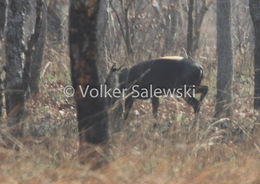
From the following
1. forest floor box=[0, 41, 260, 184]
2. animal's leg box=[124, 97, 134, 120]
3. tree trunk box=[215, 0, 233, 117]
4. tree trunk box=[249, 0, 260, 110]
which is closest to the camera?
forest floor box=[0, 41, 260, 184]

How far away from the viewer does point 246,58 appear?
13203 millimetres

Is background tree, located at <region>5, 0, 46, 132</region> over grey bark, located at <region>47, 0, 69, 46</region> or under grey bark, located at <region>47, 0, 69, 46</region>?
under

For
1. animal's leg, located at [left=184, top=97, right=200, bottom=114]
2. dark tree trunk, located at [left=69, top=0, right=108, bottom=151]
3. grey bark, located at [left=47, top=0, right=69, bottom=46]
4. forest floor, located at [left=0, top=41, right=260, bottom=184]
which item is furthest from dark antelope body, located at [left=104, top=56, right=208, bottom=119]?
grey bark, located at [left=47, top=0, right=69, bottom=46]

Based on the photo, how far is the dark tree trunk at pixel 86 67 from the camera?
4695mm

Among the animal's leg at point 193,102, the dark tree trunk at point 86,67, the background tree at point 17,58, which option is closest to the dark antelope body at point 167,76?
the animal's leg at point 193,102

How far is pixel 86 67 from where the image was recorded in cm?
479

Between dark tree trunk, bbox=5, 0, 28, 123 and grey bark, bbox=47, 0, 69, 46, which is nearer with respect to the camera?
dark tree trunk, bbox=5, 0, 28, 123

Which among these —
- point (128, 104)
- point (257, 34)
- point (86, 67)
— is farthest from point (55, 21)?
point (86, 67)

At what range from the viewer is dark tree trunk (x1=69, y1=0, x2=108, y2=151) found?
470 cm

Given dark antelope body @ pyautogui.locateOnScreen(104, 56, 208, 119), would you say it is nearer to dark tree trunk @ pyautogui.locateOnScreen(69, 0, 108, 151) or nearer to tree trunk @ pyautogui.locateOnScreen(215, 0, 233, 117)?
tree trunk @ pyautogui.locateOnScreen(215, 0, 233, 117)

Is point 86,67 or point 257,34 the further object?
point 257,34

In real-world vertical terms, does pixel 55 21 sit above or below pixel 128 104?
above

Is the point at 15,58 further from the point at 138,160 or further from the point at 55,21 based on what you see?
the point at 55,21

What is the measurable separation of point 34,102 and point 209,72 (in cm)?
413
